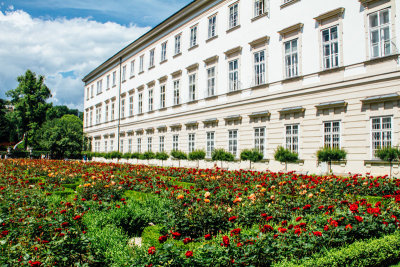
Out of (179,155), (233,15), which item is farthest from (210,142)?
(233,15)

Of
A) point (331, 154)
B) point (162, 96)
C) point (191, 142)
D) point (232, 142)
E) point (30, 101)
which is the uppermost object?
point (30, 101)

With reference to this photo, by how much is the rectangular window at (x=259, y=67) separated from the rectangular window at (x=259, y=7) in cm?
284

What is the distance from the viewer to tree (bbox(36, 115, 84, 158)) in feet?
132

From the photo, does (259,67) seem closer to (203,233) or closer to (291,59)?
(291,59)

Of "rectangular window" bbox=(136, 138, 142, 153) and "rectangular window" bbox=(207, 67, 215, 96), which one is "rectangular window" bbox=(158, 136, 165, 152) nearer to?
"rectangular window" bbox=(136, 138, 142, 153)

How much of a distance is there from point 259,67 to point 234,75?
2634 millimetres

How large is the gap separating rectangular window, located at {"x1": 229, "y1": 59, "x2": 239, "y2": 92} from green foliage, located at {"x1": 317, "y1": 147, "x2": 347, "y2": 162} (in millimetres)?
9257

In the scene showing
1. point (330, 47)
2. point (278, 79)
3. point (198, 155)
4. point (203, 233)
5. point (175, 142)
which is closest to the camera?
point (203, 233)

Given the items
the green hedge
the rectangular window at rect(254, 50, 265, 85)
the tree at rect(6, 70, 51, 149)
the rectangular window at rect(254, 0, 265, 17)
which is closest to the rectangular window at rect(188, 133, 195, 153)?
the rectangular window at rect(254, 50, 265, 85)

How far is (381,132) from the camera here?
48.5 ft

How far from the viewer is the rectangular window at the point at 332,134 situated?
16.5 meters

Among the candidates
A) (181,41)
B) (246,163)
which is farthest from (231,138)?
(181,41)

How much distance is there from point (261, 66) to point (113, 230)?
17533 millimetres

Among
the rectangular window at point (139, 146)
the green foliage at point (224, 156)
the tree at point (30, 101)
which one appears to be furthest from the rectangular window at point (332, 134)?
the tree at point (30, 101)
